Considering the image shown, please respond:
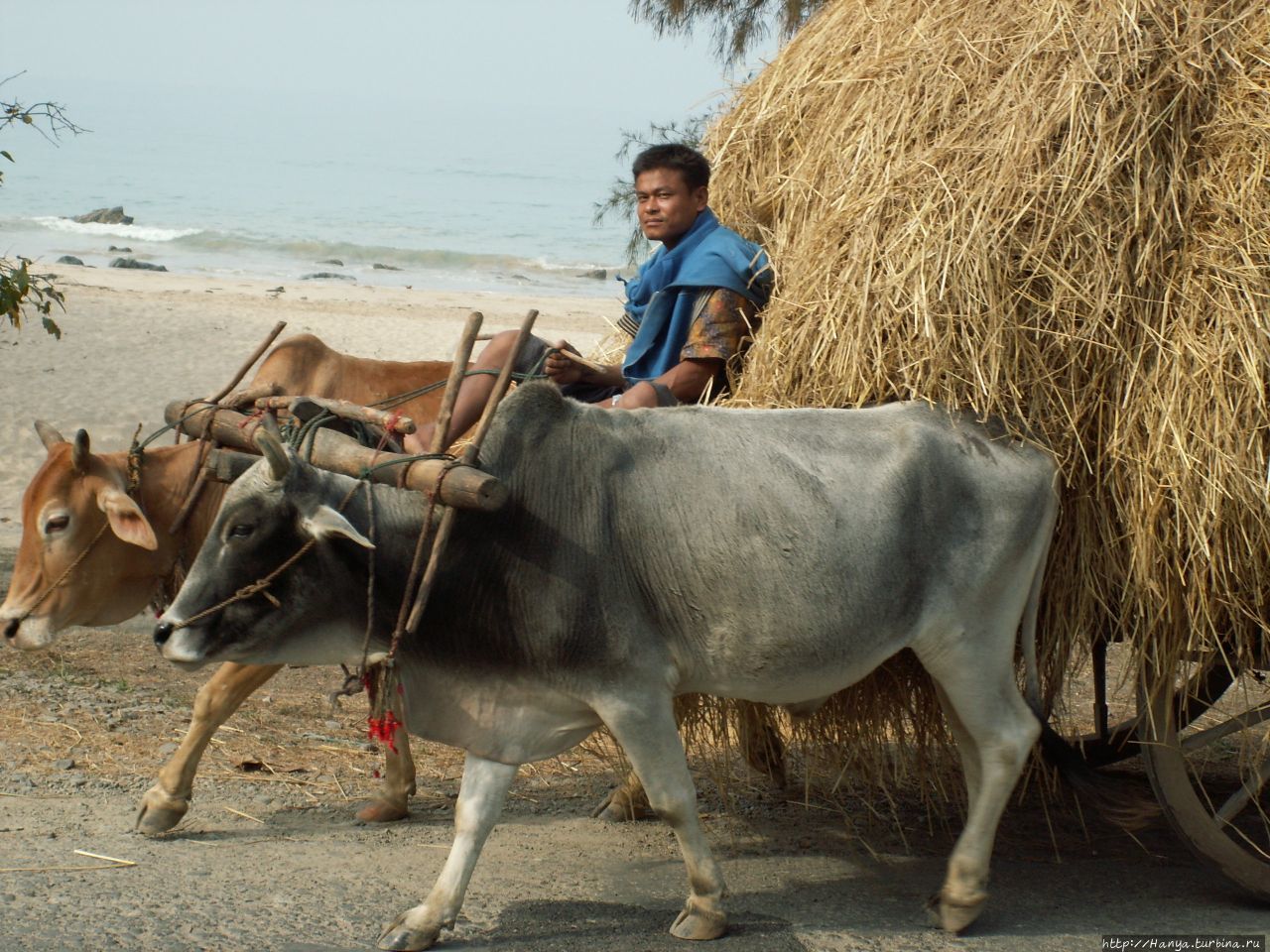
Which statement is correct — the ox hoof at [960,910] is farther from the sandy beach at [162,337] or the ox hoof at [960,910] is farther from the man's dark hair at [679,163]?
the sandy beach at [162,337]

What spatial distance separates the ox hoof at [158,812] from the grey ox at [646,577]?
1.21 metres

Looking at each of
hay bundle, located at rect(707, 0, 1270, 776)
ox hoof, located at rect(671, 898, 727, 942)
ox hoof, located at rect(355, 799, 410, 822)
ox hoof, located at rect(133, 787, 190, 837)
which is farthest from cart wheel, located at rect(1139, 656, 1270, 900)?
ox hoof, located at rect(133, 787, 190, 837)

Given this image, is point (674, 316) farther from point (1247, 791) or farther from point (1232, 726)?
point (1247, 791)

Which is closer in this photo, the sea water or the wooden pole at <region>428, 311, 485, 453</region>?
the wooden pole at <region>428, 311, 485, 453</region>

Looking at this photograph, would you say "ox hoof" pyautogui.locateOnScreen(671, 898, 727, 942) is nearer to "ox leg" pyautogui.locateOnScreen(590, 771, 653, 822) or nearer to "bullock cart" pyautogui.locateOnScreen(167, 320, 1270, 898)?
"ox leg" pyautogui.locateOnScreen(590, 771, 653, 822)

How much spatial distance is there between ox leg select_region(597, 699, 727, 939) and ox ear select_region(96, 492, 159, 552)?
1.63 metres

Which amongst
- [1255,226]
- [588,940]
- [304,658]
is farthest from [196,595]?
[1255,226]

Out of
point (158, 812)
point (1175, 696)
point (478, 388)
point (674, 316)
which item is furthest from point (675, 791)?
point (158, 812)

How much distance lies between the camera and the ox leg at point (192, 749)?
4.58 m

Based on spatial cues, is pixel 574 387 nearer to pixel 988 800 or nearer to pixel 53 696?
pixel 988 800

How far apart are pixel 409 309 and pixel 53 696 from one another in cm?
1690

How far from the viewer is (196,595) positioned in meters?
3.52

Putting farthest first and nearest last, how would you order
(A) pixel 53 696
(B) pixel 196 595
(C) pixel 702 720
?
(A) pixel 53 696 < (C) pixel 702 720 < (B) pixel 196 595

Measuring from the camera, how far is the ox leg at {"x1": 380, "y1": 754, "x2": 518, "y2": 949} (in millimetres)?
3662
